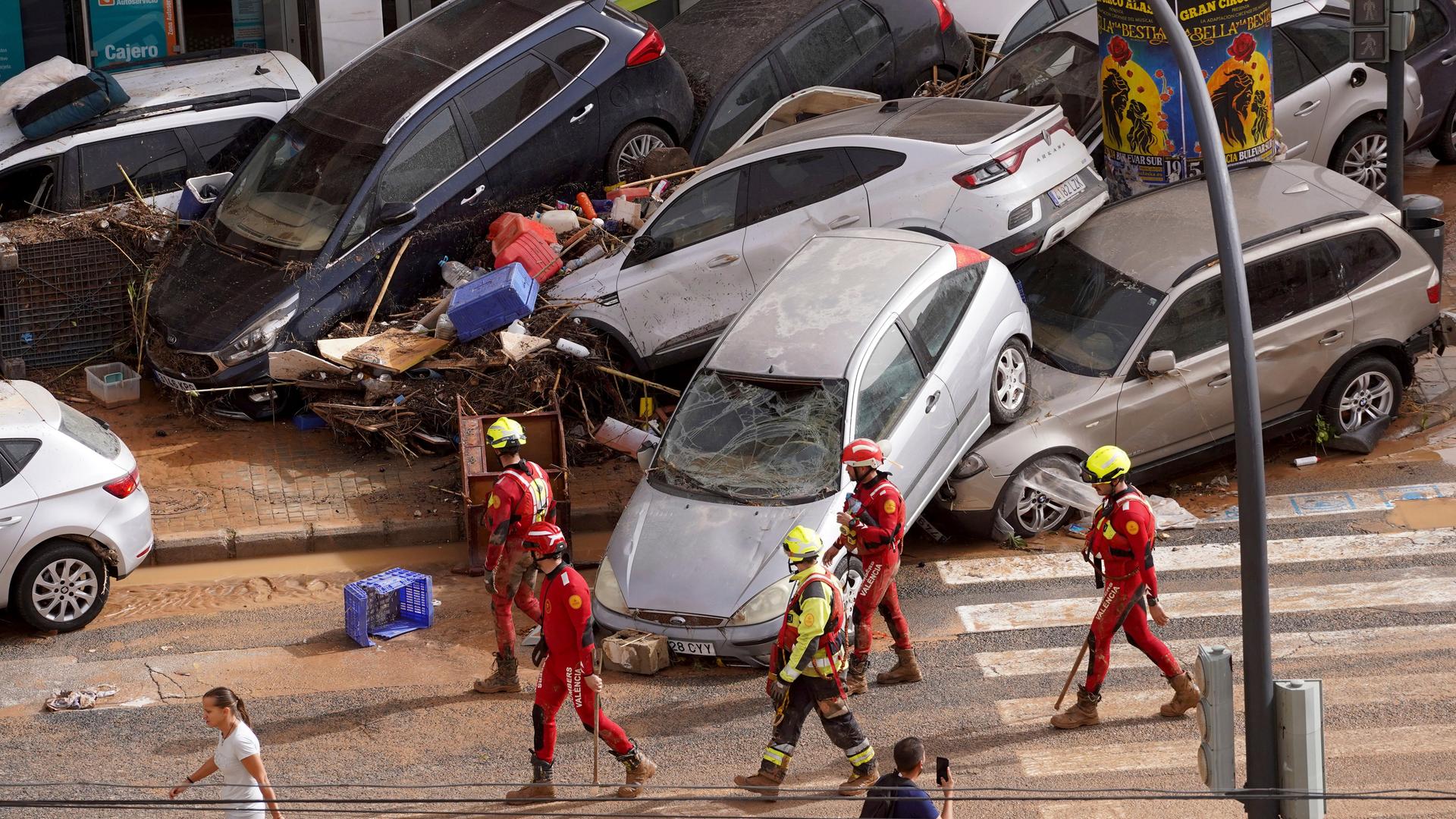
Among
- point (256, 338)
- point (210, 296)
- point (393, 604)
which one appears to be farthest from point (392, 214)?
point (393, 604)

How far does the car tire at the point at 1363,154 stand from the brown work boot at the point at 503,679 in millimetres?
9584

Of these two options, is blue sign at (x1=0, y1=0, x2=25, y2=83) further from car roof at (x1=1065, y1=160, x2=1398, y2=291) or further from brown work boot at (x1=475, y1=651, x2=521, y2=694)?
car roof at (x1=1065, y1=160, x2=1398, y2=291)

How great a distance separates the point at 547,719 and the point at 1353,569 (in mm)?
5659

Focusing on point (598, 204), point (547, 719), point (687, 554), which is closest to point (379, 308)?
point (598, 204)

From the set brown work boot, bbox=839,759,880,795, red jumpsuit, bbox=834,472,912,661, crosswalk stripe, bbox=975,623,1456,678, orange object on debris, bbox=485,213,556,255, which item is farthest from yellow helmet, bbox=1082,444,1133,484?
orange object on debris, bbox=485,213,556,255

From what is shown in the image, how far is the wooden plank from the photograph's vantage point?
13.9 metres

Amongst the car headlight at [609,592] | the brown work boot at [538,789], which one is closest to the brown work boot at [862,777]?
the brown work boot at [538,789]

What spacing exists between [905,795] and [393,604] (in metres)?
5.06

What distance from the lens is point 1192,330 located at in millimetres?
12672

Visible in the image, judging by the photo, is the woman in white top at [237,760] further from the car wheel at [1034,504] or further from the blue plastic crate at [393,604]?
the car wheel at [1034,504]

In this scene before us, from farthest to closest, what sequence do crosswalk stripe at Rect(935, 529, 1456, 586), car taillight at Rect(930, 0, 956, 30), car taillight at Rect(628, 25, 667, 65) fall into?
car taillight at Rect(930, 0, 956, 30) → car taillight at Rect(628, 25, 667, 65) → crosswalk stripe at Rect(935, 529, 1456, 586)

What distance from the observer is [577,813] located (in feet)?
30.3

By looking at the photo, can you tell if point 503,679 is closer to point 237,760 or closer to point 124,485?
point 237,760

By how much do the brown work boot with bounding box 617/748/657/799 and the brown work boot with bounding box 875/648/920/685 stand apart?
5.76 ft
